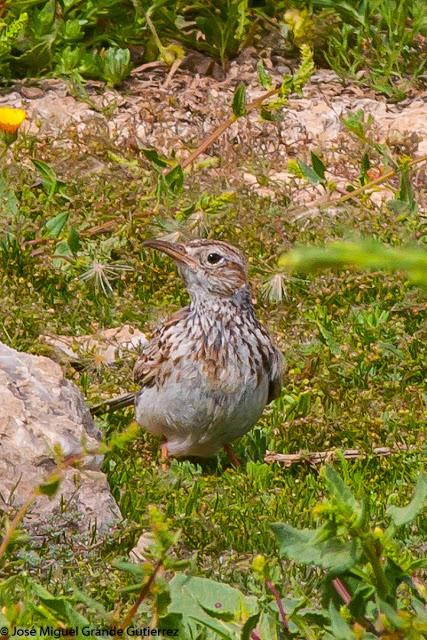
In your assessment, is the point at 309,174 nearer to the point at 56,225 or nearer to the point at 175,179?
the point at 175,179

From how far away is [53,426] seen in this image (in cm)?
576

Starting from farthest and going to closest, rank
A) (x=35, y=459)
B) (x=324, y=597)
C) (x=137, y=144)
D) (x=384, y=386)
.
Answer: (x=137, y=144) < (x=384, y=386) < (x=35, y=459) < (x=324, y=597)

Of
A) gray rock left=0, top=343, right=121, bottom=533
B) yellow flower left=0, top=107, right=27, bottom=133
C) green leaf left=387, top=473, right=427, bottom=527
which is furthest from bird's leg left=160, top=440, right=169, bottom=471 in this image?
green leaf left=387, top=473, right=427, bottom=527

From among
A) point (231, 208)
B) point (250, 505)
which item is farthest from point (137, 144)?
point (250, 505)

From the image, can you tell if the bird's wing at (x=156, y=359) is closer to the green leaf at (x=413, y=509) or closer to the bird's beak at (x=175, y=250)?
the bird's beak at (x=175, y=250)

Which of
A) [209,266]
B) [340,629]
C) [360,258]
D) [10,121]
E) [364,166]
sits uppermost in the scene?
[360,258]

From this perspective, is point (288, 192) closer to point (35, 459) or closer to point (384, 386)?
point (384, 386)

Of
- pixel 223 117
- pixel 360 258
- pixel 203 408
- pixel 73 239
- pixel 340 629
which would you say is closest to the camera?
pixel 360 258

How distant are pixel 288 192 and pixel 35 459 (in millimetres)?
4108

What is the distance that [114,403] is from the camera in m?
7.26

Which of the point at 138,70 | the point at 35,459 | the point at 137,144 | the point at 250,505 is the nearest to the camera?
the point at 35,459

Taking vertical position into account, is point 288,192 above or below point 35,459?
below

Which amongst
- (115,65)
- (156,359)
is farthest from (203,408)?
(115,65)

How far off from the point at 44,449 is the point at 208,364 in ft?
4.02
